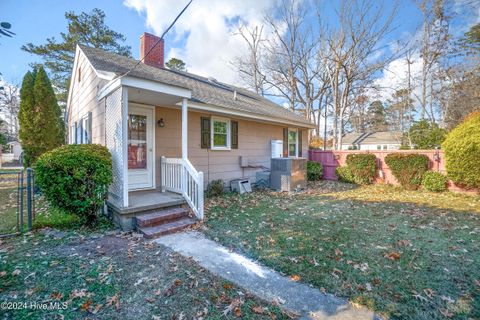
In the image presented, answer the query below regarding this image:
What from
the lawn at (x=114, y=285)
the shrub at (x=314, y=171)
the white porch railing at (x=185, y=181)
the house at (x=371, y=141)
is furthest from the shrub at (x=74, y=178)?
the house at (x=371, y=141)

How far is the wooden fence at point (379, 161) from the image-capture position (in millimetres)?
9062

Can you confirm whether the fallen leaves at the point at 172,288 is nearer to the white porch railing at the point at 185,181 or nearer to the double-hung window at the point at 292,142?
the white porch railing at the point at 185,181

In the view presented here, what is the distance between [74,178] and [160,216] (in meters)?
1.72

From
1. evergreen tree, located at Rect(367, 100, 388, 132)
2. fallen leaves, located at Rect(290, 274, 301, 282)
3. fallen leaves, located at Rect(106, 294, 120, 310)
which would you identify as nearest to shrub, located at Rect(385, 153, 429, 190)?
fallen leaves, located at Rect(290, 274, 301, 282)

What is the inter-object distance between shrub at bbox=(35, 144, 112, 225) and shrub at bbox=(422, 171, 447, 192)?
35.0ft

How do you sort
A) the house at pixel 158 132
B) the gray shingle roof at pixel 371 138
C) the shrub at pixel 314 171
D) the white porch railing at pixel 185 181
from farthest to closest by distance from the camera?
the gray shingle roof at pixel 371 138, the shrub at pixel 314 171, the white porch railing at pixel 185 181, the house at pixel 158 132

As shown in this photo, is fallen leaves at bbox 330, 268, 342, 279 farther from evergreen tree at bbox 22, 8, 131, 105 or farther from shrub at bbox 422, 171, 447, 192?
evergreen tree at bbox 22, 8, 131, 105

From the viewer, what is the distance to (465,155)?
764 centimetres

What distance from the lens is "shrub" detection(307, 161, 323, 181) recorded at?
11805 millimetres

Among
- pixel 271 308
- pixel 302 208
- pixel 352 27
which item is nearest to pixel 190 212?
pixel 302 208

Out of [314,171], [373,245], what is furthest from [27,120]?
[373,245]

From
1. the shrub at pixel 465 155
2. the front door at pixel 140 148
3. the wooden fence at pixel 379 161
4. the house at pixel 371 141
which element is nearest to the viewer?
the front door at pixel 140 148

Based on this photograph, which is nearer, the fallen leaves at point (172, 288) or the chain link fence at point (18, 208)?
the fallen leaves at point (172, 288)

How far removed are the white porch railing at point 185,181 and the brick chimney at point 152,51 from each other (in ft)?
15.2
